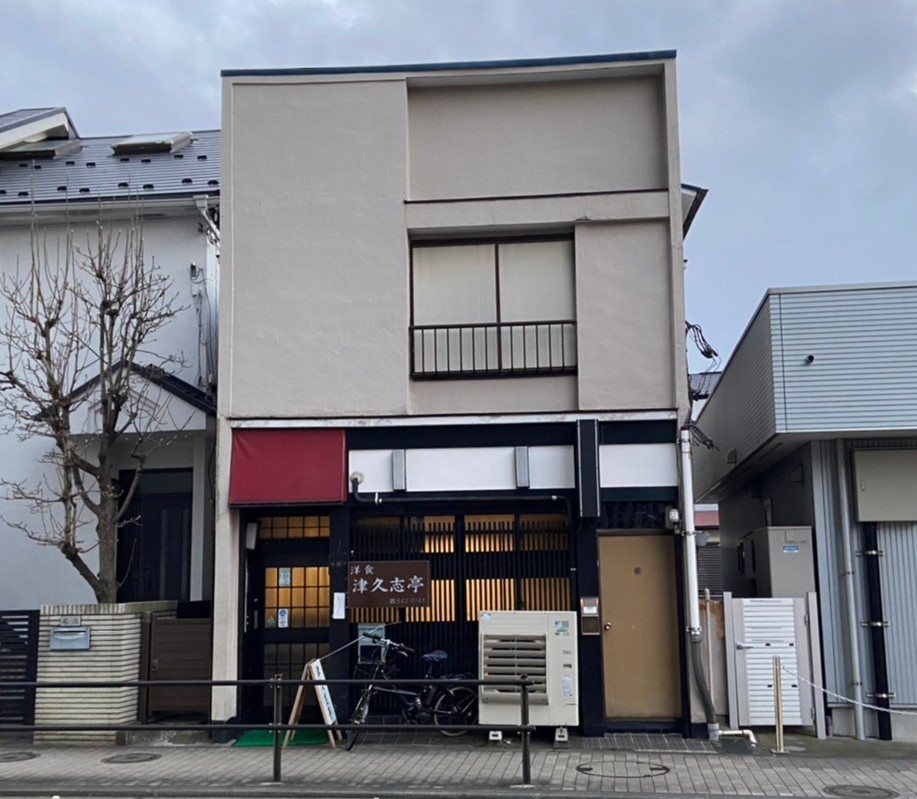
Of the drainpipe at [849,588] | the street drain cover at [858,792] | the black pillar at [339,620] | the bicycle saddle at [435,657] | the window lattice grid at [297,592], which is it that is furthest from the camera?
the window lattice grid at [297,592]

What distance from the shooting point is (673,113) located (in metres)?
13.6

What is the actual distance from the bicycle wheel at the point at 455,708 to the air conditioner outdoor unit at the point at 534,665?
460 millimetres

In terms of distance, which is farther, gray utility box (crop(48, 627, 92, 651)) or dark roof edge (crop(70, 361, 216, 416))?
dark roof edge (crop(70, 361, 216, 416))

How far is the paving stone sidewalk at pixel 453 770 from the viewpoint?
33.2 feet

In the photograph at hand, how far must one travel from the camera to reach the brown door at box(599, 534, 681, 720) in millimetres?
13008

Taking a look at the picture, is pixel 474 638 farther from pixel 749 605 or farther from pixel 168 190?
pixel 168 190

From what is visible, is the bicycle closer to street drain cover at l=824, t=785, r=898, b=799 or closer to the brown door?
the brown door

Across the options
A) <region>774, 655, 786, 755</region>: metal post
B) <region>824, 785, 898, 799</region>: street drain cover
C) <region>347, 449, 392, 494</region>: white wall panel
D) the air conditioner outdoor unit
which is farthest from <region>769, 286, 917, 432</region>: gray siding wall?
<region>347, 449, 392, 494</region>: white wall panel

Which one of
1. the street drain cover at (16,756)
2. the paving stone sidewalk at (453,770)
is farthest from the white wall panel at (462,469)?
the street drain cover at (16,756)

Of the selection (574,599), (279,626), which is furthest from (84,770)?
(574,599)

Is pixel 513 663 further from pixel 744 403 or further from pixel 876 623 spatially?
pixel 744 403

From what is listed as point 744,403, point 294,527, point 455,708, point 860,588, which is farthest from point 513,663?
point 744,403

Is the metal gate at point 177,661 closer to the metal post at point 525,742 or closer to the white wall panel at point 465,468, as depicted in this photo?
the white wall panel at point 465,468

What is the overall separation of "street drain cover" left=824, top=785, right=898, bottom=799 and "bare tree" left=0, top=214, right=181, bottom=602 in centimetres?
904
